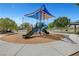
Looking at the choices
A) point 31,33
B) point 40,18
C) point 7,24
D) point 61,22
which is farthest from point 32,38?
point 61,22

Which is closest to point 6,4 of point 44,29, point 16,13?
point 16,13

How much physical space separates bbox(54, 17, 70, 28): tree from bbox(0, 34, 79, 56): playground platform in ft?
2.23

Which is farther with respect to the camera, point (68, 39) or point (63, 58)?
point (68, 39)

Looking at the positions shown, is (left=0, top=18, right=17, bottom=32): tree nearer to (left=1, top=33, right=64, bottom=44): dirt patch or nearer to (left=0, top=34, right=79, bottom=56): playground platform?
(left=1, top=33, right=64, bottom=44): dirt patch

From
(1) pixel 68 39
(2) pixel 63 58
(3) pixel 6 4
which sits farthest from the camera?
(1) pixel 68 39

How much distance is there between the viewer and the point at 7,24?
647cm

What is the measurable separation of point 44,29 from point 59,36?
0.61 m

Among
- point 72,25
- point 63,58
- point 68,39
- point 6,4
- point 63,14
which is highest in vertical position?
point 6,4

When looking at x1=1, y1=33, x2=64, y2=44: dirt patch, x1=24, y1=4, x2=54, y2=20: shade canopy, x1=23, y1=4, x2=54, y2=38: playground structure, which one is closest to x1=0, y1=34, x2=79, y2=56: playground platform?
x1=1, y1=33, x2=64, y2=44: dirt patch

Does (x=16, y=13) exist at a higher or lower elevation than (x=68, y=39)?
higher

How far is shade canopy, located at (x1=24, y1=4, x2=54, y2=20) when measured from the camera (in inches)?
243

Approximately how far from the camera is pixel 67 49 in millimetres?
5875

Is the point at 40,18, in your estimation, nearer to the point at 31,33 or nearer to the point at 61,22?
the point at 31,33

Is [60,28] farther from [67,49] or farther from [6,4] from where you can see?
[6,4]
